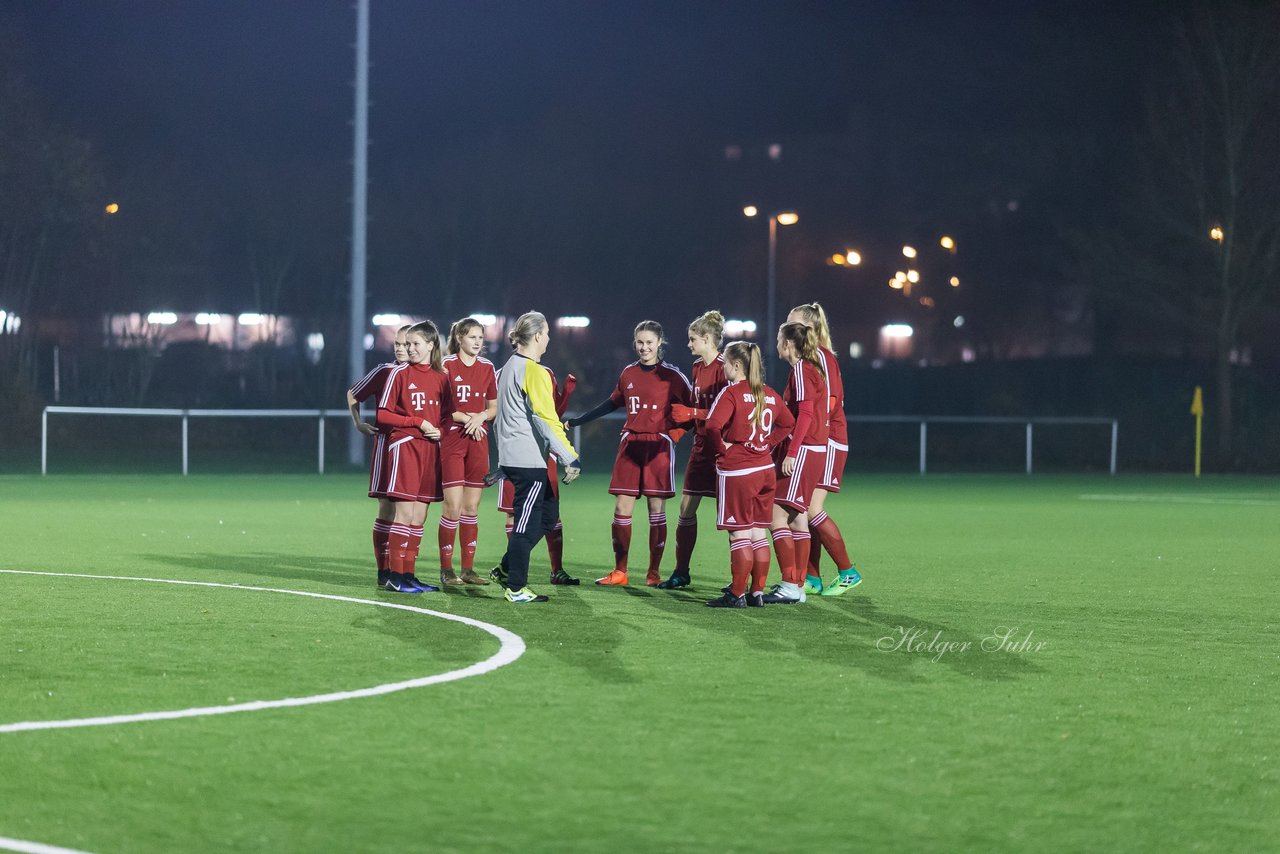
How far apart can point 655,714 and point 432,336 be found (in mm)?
4767

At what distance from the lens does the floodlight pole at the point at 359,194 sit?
30203mm

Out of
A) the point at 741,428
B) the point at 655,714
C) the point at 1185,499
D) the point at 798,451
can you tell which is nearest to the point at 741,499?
the point at 741,428

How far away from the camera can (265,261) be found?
167 feet

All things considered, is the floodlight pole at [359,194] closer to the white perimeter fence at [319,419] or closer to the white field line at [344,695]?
the white perimeter fence at [319,419]

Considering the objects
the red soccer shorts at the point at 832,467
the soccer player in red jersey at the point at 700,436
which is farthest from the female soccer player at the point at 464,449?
the red soccer shorts at the point at 832,467

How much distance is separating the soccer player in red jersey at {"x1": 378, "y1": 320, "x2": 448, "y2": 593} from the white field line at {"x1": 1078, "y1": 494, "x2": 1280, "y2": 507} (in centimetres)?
1526

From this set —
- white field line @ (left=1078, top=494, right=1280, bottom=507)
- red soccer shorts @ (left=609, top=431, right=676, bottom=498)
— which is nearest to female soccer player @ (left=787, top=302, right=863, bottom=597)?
red soccer shorts @ (left=609, top=431, right=676, bottom=498)

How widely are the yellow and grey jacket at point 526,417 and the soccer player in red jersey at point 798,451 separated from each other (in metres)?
1.42

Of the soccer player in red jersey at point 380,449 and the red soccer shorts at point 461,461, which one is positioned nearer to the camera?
the soccer player in red jersey at point 380,449

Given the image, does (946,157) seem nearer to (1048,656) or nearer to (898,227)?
(898,227)

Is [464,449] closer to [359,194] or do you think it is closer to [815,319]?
[815,319]

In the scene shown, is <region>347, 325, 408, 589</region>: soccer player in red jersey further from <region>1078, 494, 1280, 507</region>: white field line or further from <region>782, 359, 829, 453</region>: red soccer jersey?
<region>1078, 494, 1280, 507</region>: white field line

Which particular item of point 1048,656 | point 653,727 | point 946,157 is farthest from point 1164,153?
point 653,727

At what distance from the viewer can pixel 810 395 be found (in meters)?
10.2
